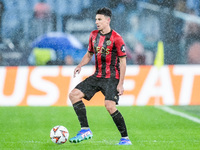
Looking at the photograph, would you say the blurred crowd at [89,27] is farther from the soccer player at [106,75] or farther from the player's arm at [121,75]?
the player's arm at [121,75]

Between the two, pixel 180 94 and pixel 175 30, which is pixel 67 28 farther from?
pixel 180 94

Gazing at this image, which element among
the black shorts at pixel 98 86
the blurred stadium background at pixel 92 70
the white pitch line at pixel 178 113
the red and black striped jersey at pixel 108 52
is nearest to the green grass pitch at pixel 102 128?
the blurred stadium background at pixel 92 70

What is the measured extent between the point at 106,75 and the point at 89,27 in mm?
9919

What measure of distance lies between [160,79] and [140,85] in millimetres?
510

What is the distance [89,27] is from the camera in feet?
53.2

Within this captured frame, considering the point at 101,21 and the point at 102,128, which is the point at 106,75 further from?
the point at 102,128

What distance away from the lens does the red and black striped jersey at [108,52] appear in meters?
6.29

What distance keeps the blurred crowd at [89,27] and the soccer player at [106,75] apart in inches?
321

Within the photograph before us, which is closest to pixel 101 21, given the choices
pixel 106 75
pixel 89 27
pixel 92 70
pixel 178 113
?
pixel 106 75

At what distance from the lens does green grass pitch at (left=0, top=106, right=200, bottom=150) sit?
249 inches

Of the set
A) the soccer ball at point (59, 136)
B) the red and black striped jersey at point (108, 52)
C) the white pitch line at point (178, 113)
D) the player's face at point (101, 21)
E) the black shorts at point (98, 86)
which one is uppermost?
the player's face at point (101, 21)

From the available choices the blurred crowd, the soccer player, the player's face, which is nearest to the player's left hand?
the soccer player

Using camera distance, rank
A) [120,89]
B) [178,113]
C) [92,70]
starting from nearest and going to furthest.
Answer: [120,89], [178,113], [92,70]

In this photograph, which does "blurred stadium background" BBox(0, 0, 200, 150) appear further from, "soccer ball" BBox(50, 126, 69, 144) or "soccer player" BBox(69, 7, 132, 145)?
"soccer player" BBox(69, 7, 132, 145)
